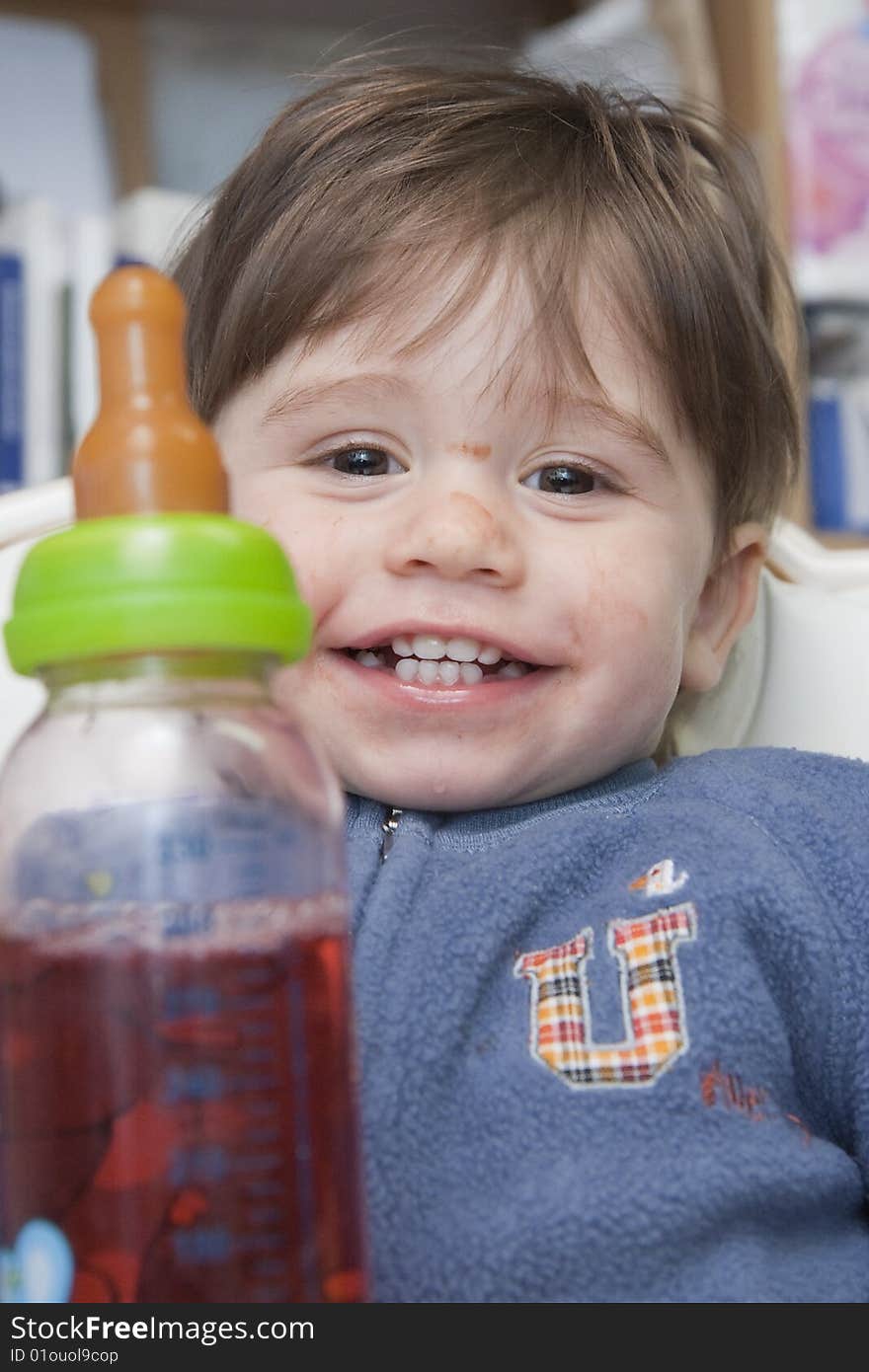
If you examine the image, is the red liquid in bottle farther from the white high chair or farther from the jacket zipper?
the white high chair

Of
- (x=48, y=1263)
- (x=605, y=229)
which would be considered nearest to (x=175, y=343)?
(x=48, y=1263)

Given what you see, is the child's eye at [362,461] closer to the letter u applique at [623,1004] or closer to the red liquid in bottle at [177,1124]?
the letter u applique at [623,1004]

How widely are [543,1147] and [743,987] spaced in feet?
0.35

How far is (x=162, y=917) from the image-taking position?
0.39 meters

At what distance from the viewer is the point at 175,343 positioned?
16.6 inches

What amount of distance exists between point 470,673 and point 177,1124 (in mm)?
380

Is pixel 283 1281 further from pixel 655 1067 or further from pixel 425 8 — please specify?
pixel 425 8

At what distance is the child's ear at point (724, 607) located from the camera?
3.00 feet

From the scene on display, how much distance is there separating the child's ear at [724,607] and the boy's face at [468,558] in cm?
12

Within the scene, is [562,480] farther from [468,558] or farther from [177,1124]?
[177,1124]

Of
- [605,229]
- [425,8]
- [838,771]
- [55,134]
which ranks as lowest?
[838,771]

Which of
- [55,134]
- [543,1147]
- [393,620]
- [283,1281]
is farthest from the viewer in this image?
[55,134]

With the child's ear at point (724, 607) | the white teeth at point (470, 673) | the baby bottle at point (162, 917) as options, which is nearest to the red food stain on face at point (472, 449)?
the white teeth at point (470, 673)

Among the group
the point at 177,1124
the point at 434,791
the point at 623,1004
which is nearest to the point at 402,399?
the point at 434,791
